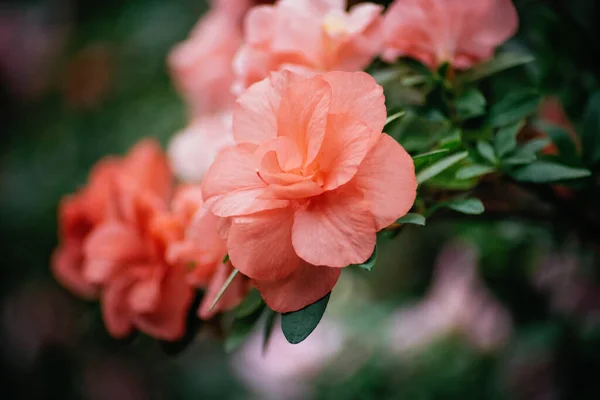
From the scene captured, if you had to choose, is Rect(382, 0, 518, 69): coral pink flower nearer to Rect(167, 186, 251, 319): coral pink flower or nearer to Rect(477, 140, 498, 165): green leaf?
Rect(477, 140, 498, 165): green leaf

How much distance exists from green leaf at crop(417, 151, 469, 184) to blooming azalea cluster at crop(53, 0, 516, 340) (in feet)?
0.12

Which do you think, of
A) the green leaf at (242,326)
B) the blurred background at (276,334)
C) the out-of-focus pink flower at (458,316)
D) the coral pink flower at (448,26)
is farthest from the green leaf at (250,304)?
the out-of-focus pink flower at (458,316)

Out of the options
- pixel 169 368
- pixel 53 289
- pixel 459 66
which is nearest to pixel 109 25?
pixel 53 289

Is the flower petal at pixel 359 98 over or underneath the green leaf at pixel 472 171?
over

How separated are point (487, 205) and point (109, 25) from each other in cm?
132

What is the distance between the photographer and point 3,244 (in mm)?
1431

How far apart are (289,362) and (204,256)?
646 millimetres

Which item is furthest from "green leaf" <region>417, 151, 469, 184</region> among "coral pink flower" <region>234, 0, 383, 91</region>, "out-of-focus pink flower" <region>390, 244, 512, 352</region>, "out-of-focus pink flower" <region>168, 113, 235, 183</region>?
"out-of-focus pink flower" <region>390, 244, 512, 352</region>

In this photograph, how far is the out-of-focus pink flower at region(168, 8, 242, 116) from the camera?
26.7 inches

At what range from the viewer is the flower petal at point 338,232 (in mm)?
326

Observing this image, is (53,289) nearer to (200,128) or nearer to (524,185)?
(200,128)

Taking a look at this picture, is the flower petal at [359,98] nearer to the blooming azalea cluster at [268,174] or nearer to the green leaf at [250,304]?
Result: the blooming azalea cluster at [268,174]

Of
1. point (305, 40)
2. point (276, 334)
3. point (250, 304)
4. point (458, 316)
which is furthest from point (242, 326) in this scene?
point (276, 334)

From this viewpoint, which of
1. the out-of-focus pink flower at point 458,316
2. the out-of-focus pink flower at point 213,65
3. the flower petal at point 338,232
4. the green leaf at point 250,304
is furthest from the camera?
the out-of-focus pink flower at point 458,316
